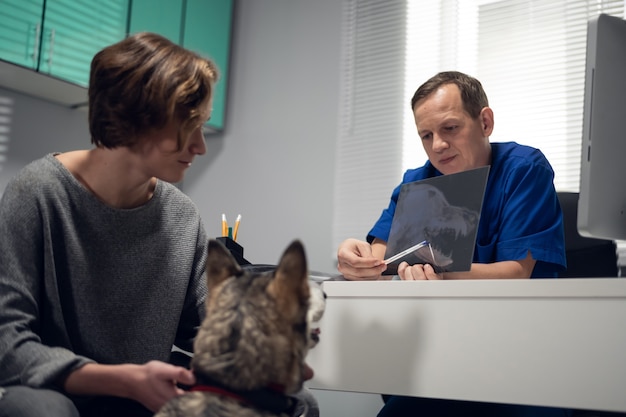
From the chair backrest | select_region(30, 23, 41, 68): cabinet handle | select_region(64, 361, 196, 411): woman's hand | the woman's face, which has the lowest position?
select_region(64, 361, 196, 411): woman's hand

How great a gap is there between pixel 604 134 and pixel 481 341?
50 cm

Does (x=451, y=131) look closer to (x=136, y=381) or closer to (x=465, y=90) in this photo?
(x=465, y=90)

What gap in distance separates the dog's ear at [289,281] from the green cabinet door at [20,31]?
1785mm

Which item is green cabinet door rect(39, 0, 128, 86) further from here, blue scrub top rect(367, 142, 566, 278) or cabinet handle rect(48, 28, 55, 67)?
blue scrub top rect(367, 142, 566, 278)

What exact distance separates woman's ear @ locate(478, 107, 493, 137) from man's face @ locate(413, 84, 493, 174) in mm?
18

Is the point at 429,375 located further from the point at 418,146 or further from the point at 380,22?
the point at 380,22

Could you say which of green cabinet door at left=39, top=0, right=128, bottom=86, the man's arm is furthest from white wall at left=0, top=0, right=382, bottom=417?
the man's arm

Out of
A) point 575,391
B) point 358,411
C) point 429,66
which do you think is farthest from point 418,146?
point 575,391

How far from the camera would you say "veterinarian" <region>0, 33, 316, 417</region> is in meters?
0.99

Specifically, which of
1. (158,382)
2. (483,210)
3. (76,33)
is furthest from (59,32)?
(158,382)

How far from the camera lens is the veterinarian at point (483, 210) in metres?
1.30

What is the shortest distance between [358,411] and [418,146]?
1131mm

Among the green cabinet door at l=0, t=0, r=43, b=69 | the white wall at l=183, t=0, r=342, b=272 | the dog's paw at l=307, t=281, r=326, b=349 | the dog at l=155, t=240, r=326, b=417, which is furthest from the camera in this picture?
the white wall at l=183, t=0, r=342, b=272

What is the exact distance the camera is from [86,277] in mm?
1141
